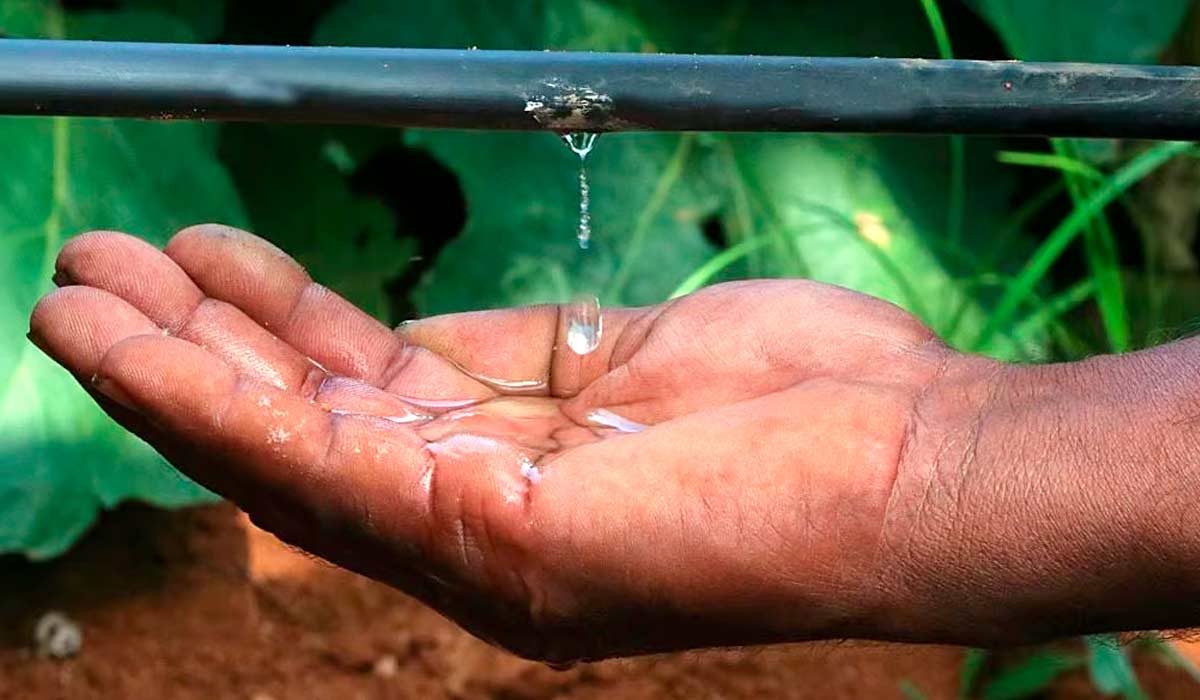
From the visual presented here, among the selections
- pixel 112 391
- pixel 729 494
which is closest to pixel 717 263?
pixel 729 494

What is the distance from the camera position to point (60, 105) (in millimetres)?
876

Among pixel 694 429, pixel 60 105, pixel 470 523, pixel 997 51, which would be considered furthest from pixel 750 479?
pixel 997 51

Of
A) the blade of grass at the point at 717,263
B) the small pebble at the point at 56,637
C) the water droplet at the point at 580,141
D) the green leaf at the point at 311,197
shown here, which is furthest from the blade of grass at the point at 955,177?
the small pebble at the point at 56,637

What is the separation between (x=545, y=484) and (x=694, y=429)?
112mm

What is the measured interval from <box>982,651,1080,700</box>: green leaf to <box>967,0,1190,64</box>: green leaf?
75 centimetres

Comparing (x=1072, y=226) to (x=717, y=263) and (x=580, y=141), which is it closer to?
(x=717, y=263)

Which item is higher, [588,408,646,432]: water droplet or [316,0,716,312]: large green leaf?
[316,0,716,312]: large green leaf

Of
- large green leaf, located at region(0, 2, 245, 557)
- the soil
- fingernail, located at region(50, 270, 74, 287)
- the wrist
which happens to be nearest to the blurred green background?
large green leaf, located at region(0, 2, 245, 557)

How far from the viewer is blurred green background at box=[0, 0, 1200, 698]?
5.93 ft

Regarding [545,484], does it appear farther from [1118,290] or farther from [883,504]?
[1118,290]

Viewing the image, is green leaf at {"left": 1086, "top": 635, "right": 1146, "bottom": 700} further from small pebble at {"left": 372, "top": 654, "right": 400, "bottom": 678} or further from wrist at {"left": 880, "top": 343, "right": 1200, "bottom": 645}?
small pebble at {"left": 372, "top": 654, "right": 400, "bottom": 678}

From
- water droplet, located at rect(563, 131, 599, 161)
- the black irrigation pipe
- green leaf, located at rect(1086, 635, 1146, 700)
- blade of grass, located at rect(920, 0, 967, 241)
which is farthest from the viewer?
blade of grass, located at rect(920, 0, 967, 241)

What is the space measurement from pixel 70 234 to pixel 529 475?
1.10 m

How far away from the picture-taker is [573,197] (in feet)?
6.43
